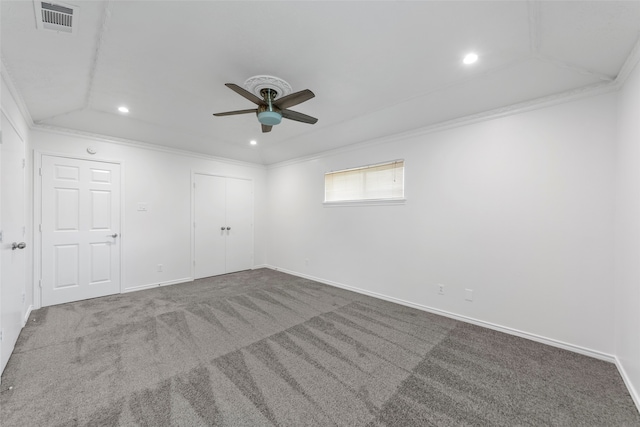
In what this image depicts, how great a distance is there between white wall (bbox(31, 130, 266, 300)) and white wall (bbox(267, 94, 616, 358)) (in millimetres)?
3238

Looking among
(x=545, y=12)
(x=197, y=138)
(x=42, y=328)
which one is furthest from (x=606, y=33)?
(x=42, y=328)

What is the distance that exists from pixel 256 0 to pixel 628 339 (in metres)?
3.65

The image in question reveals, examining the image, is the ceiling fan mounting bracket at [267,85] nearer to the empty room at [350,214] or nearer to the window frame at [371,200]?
the empty room at [350,214]

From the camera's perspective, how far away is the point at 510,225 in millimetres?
2742

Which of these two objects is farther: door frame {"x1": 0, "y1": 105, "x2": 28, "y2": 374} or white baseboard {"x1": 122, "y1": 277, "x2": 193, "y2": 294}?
white baseboard {"x1": 122, "y1": 277, "x2": 193, "y2": 294}

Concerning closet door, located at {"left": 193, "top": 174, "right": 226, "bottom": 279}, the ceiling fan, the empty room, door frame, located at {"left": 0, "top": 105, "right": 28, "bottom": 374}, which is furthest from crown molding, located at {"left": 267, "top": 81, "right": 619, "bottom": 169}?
door frame, located at {"left": 0, "top": 105, "right": 28, "bottom": 374}

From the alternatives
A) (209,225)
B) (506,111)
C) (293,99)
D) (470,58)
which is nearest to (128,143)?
(209,225)

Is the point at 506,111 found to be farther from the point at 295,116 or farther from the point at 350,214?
the point at 350,214

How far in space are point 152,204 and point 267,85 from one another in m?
3.37

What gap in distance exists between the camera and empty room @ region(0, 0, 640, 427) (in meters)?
1.67

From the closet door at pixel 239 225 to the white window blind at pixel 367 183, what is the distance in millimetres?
2014

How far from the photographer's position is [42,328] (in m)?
2.77

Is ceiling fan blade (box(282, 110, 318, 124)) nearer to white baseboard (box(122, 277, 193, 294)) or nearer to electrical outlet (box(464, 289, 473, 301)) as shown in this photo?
electrical outlet (box(464, 289, 473, 301))

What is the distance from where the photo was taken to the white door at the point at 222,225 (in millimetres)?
4941
